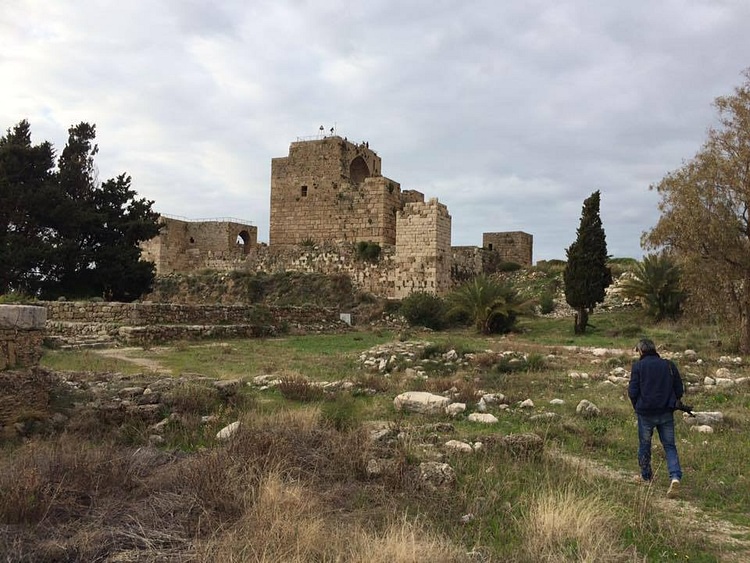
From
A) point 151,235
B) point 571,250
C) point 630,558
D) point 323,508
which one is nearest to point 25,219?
point 151,235

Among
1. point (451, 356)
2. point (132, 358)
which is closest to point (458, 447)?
point (451, 356)

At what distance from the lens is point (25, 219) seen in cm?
2138

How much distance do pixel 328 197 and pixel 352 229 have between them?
2.15 metres

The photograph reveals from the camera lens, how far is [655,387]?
504 centimetres

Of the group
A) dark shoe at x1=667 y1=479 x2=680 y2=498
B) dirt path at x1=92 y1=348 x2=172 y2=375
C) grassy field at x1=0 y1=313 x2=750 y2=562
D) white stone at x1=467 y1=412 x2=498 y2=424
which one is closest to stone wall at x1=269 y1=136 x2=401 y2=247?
dirt path at x1=92 y1=348 x2=172 y2=375

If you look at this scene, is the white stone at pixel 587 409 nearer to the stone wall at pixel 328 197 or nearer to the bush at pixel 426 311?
the bush at pixel 426 311

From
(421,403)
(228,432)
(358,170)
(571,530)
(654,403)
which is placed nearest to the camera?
(571,530)

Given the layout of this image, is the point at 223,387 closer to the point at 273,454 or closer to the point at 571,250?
the point at 273,454

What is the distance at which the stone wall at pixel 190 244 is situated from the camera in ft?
108

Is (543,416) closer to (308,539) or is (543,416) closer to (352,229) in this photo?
(308,539)

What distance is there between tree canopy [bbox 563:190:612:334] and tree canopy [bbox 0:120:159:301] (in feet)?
54.0

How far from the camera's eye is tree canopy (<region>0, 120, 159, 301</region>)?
20453mm

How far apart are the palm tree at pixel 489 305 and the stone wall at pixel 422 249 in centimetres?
423

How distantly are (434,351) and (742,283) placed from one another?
8.03 meters
